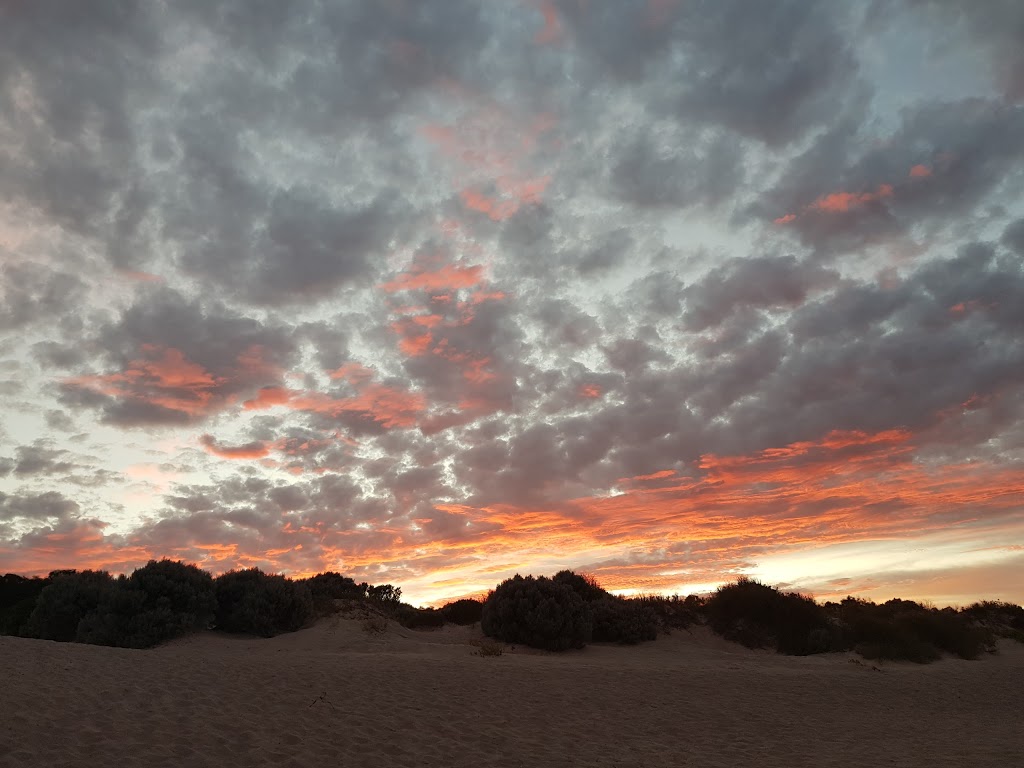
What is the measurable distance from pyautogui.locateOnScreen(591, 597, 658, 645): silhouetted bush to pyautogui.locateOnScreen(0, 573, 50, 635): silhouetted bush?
22.8 meters

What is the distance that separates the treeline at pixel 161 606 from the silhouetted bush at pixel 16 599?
0.40 ft

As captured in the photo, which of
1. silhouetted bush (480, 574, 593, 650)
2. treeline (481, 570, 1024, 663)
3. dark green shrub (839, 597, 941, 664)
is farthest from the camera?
dark green shrub (839, 597, 941, 664)

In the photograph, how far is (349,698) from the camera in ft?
46.9

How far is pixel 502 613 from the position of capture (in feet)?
88.6

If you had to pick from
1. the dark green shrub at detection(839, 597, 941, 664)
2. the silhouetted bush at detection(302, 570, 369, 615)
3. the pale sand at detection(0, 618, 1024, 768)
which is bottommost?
the pale sand at detection(0, 618, 1024, 768)

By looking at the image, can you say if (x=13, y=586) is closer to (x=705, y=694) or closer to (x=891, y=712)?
(x=705, y=694)

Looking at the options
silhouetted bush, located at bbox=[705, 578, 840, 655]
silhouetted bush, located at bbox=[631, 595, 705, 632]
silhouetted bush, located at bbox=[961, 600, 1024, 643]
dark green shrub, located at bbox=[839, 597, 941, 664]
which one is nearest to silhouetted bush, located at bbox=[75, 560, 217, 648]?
silhouetted bush, located at bbox=[631, 595, 705, 632]

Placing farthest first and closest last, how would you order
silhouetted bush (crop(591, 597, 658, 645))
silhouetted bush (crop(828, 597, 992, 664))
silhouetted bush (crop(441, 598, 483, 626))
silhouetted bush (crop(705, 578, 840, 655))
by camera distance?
silhouetted bush (crop(441, 598, 483, 626))
silhouetted bush (crop(705, 578, 840, 655))
silhouetted bush (crop(828, 597, 992, 664))
silhouetted bush (crop(591, 597, 658, 645))

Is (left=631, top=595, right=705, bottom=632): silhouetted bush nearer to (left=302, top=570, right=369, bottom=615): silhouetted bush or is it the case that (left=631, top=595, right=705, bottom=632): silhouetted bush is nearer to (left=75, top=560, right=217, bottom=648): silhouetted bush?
(left=302, top=570, right=369, bottom=615): silhouetted bush

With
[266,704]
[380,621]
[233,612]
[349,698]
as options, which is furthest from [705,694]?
[233,612]

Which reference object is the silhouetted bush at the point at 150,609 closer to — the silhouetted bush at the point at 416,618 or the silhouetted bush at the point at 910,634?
the silhouetted bush at the point at 416,618

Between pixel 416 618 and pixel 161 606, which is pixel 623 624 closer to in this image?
pixel 416 618

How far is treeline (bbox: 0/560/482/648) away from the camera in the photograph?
22.1 meters

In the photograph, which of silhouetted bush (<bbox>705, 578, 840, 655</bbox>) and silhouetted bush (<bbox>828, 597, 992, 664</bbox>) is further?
silhouetted bush (<bbox>705, 578, 840, 655</bbox>)
